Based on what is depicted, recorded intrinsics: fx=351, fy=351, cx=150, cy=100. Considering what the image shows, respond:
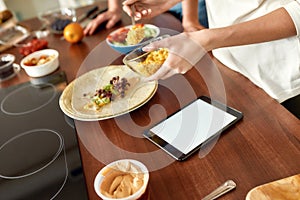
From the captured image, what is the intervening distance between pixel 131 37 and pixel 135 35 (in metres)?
0.02

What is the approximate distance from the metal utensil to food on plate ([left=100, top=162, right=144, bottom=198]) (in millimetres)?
135

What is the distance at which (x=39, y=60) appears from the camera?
132 cm

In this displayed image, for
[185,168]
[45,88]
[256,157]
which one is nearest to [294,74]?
[256,157]

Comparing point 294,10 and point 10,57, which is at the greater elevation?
point 294,10

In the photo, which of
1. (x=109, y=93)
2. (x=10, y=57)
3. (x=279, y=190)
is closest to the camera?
(x=279, y=190)

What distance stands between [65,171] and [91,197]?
0.12 meters

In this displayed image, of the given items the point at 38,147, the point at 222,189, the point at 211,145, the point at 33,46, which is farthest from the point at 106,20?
the point at 222,189

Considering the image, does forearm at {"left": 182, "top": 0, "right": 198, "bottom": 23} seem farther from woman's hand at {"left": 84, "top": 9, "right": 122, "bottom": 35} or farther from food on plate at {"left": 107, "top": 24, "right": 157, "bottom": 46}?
woman's hand at {"left": 84, "top": 9, "right": 122, "bottom": 35}

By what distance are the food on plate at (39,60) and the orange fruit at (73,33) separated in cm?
15

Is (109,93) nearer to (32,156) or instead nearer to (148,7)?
(32,156)

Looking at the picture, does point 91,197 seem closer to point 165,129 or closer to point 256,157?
point 165,129

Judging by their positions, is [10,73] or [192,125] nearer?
[192,125]

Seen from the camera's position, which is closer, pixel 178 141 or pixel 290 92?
pixel 178 141

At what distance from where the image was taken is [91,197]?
724mm
